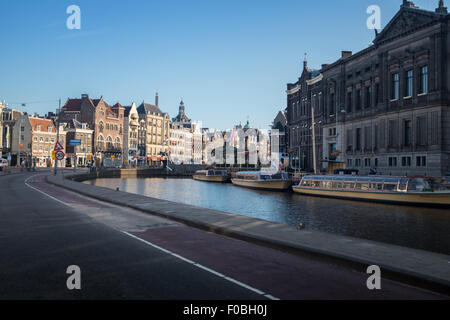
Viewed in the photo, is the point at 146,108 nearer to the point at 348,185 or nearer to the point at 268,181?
the point at 268,181

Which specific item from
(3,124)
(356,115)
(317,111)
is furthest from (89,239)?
(3,124)

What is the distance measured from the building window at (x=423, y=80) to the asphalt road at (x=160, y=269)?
42.9 m

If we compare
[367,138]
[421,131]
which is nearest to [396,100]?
[421,131]

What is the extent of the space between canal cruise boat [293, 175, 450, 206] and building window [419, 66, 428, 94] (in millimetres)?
15858

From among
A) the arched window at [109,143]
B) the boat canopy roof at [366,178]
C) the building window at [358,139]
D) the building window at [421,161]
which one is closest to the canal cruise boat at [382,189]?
the boat canopy roof at [366,178]

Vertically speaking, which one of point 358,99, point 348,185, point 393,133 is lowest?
point 348,185

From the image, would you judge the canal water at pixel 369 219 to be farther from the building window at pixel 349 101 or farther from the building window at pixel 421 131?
the building window at pixel 349 101

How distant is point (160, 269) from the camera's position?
9.51 metres

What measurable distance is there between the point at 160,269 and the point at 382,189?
33344 mm

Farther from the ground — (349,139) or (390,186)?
(349,139)

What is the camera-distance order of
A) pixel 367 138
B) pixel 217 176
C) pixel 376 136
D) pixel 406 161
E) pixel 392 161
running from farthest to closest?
pixel 217 176 < pixel 367 138 < pixel 376 136 < pixel 392 161 < pixel 406 161

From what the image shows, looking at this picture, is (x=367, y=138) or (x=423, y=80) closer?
(x=423, y=80)
